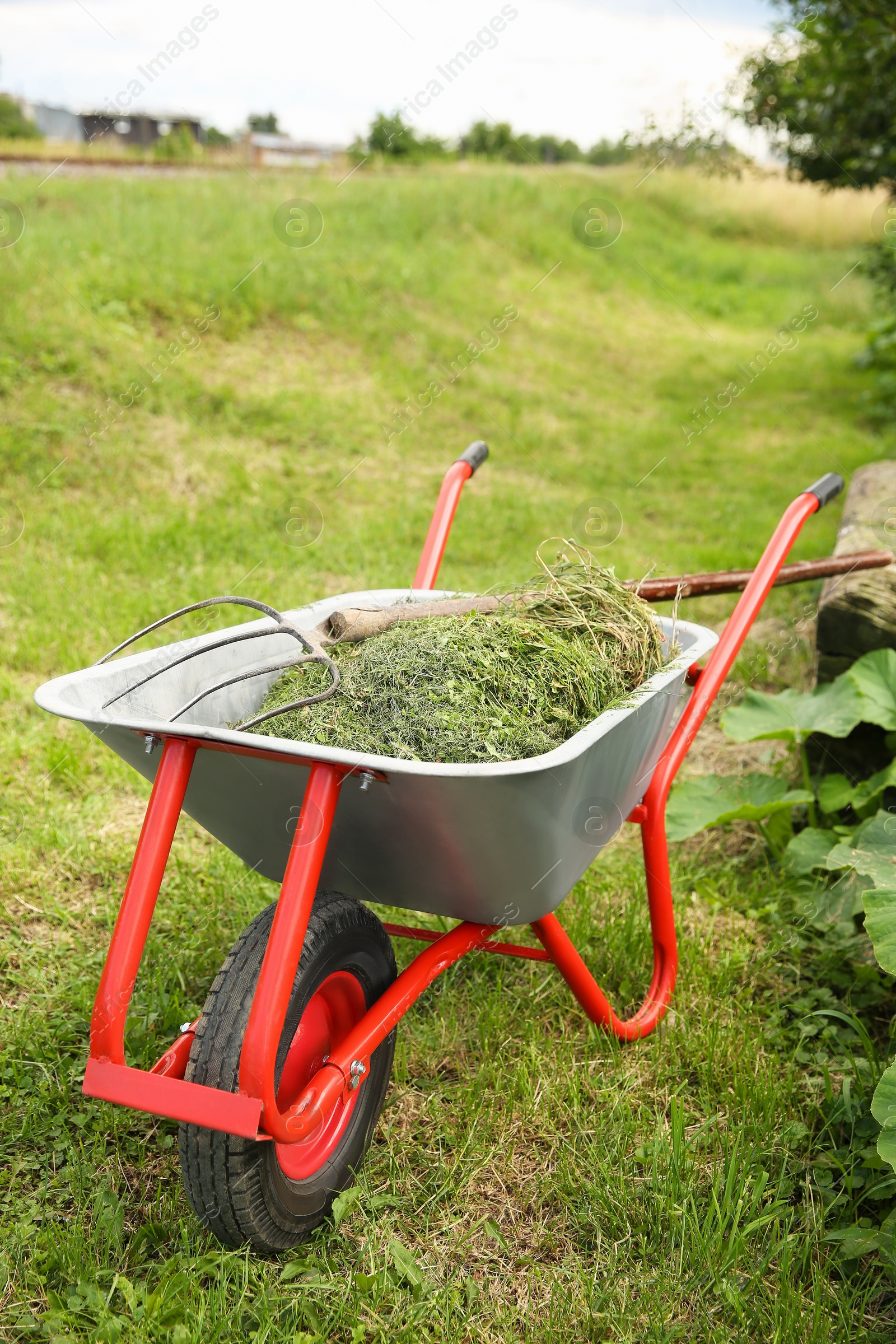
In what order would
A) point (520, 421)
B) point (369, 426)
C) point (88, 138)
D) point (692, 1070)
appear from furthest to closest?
point (88, 138) < point (520, 421) < point (369, 426) < point (692, 1070)

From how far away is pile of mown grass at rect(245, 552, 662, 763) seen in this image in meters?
1.62

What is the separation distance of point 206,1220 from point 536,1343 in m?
Result: 0.58

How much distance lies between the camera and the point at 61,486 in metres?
5.13

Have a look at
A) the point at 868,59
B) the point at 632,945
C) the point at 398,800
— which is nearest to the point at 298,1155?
the point at 398,800

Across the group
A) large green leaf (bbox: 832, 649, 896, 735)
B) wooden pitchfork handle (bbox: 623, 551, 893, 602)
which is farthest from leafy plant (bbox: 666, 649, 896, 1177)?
wooden pitchfork handle (bbox: 623, 551, 893, 602)

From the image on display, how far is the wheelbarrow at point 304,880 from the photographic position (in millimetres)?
1374

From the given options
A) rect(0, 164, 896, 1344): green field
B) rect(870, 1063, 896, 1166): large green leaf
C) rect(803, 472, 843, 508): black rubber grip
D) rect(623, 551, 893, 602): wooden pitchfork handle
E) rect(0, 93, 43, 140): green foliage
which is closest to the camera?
rect(870, 1063, 896, 1166): large green leaf

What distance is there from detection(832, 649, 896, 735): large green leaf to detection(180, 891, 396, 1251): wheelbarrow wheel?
63.0 inches

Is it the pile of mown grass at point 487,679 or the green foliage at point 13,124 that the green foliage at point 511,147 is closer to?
the green foliage at point 13,124

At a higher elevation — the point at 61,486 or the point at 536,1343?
the point at 61,486

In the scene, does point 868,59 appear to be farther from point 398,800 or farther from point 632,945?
point 398,800

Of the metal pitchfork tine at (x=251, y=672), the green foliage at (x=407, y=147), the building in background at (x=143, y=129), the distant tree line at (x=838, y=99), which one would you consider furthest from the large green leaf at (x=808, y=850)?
the green foliage at (x=407, y=147)

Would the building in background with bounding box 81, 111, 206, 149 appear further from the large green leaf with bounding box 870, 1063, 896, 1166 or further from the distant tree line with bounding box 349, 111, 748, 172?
the large green leaf with bounding box 870, 1063, 896, 1166

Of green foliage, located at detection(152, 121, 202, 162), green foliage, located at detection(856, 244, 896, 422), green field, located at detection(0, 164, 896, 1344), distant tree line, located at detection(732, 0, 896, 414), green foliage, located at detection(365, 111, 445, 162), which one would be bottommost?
green field, located at detection(0, 164, 896, 1344)
